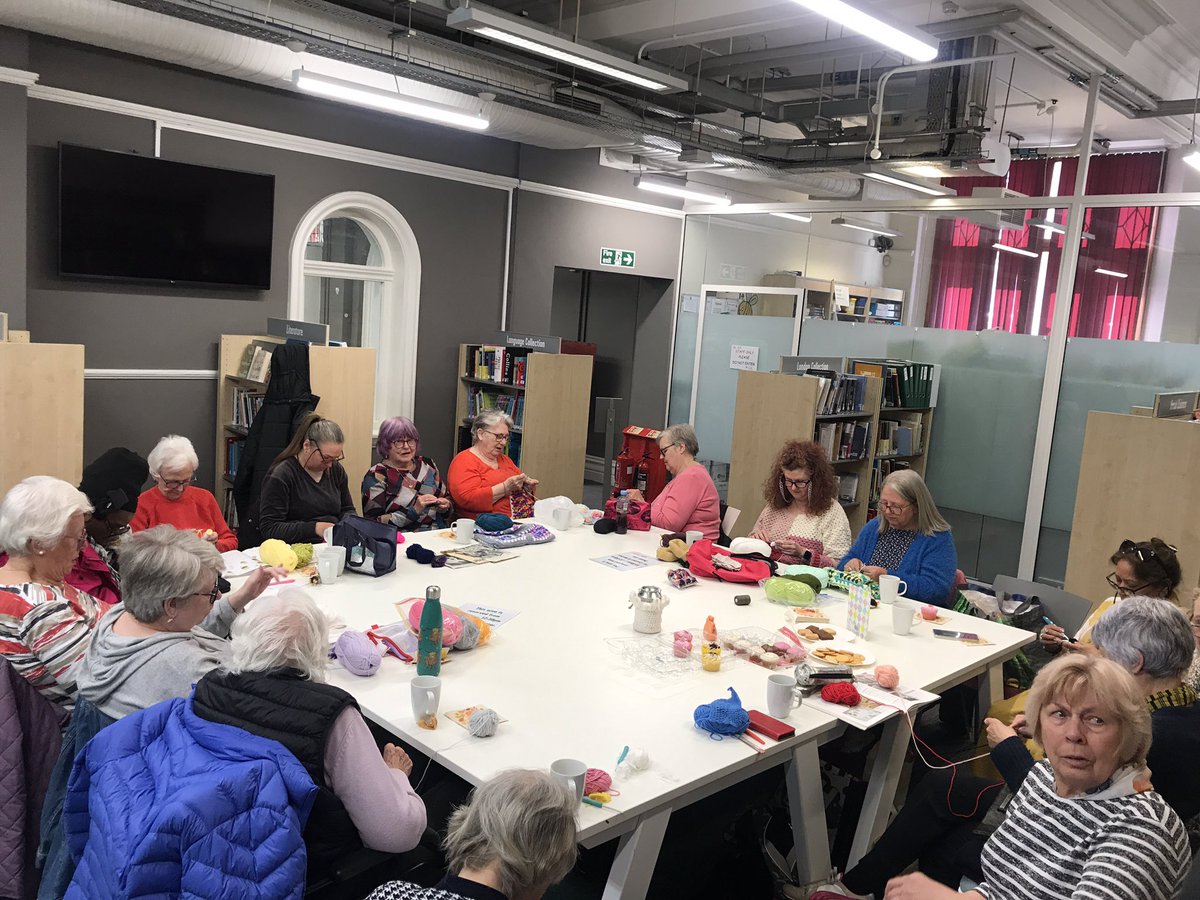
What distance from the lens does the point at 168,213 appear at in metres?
6.23

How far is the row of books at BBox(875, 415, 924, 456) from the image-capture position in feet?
24.9

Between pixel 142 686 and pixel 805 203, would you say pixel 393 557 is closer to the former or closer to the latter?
pixel 142 686

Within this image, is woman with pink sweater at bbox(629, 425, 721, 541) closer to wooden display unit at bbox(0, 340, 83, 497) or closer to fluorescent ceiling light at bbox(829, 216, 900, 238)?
wooden display unit at bbox(0, 340, 83, 497)

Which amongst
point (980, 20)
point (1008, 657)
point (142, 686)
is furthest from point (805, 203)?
point (142, 686)

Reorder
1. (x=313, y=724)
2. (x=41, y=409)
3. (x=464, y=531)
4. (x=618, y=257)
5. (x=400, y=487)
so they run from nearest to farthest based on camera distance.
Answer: (x=313, y=724), (x=464, y=531), (x=41, y=409), (x=400, y=487), (x=618, y=257)

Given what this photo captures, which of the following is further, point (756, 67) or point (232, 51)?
point (756, 67)

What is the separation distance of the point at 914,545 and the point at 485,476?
244 cm

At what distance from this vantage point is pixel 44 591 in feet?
8.52

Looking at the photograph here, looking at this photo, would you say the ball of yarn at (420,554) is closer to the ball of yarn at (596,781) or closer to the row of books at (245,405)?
the ball of yarn at (596,781)

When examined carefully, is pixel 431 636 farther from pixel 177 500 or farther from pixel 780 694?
pixel 177 500

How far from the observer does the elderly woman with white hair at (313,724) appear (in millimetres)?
2031

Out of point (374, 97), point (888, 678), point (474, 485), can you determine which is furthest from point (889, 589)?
point (374, 97)

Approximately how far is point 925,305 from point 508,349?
3673 millimetres

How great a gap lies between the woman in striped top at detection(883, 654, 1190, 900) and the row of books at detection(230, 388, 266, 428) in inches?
208
